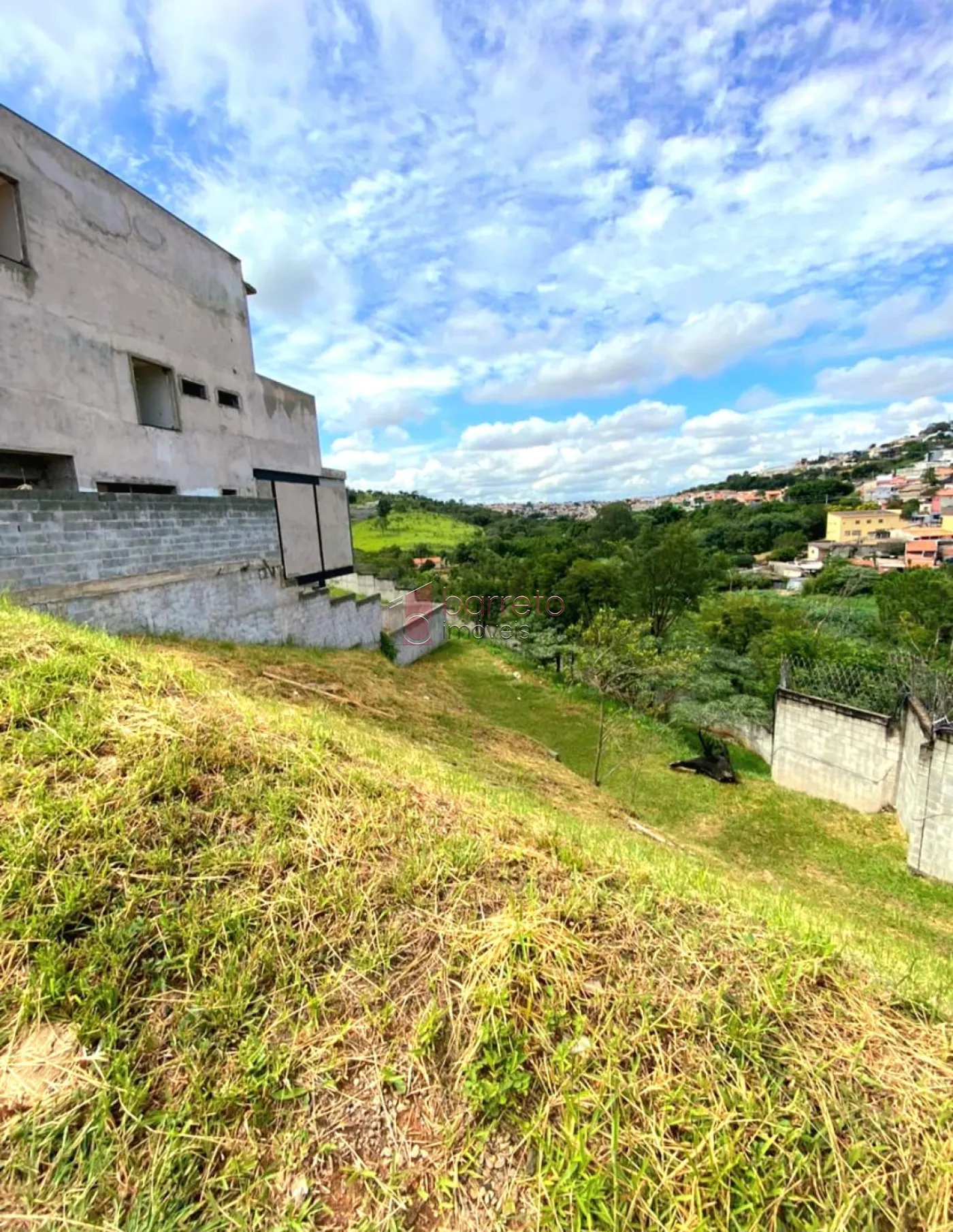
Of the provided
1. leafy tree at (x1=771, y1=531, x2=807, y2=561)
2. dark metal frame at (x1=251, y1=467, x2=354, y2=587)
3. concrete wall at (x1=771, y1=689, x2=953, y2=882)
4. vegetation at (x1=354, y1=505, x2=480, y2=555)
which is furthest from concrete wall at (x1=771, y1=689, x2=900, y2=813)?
leafy tree at (x1=771, y1=531, x2=807, y2=561)

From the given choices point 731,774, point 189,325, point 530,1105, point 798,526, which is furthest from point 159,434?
point 798,526

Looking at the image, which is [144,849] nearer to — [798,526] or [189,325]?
[189,325]

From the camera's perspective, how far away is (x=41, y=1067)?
4.16ft

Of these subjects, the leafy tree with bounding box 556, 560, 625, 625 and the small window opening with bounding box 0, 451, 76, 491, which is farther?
the leafy tree with bounding box 556, 560, 625, 625

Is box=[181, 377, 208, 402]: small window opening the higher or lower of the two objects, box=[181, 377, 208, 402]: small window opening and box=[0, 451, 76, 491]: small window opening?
the higher

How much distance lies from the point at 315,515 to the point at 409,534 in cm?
3764

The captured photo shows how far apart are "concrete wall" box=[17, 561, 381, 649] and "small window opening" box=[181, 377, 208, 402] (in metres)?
2.96

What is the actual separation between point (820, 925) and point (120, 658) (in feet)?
11.9

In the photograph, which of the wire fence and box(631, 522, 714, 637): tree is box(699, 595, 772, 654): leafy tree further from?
the wire fence

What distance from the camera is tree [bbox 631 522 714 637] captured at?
64.1 ft

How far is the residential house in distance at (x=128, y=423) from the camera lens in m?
5.25

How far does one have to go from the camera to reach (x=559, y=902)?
1775 millimetres

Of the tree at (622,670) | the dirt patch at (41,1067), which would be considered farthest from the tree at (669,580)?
the dirt patch at (41,1067)

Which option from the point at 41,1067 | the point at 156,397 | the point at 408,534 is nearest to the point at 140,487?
the point at 156,397
